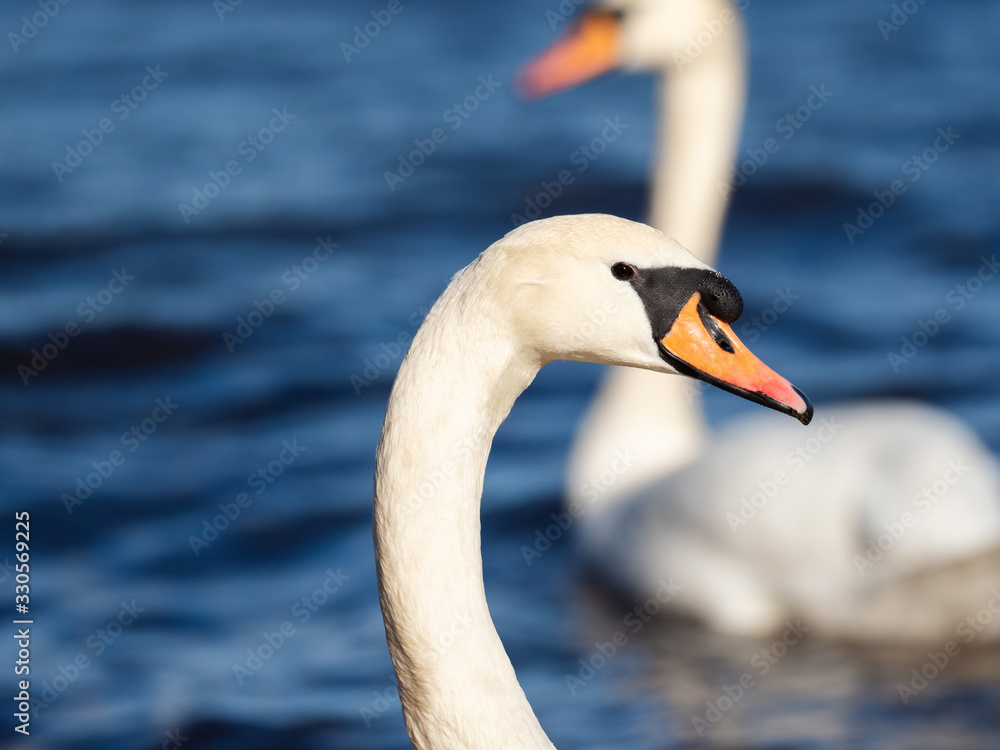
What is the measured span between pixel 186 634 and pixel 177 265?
395 centimetres

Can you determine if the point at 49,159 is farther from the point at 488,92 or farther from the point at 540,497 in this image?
the point at 540,497

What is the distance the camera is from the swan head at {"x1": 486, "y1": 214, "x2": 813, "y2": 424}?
2363 mm

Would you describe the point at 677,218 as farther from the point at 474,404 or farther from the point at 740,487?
the point at 474,404

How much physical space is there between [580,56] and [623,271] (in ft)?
13.4

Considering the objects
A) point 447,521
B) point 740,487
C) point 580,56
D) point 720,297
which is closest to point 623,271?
point 720,297

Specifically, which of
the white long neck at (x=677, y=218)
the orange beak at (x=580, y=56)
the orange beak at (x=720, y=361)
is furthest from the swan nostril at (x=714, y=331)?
the orange beak at (x=580, y=56)

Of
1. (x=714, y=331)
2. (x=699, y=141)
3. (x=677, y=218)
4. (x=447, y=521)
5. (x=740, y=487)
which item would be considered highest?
(x=699, y=141)

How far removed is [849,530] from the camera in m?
4.70

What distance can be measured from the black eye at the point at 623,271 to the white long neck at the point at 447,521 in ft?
0.67

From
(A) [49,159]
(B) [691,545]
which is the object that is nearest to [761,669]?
(B) [691,545]

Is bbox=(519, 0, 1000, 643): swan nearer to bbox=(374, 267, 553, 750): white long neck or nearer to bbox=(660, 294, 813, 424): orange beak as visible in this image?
bbox=(660, 294, 813, 424): orange beak

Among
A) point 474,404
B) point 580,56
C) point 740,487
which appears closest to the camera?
point 474,404

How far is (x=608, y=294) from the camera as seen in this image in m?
2.40

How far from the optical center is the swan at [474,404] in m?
2.33
